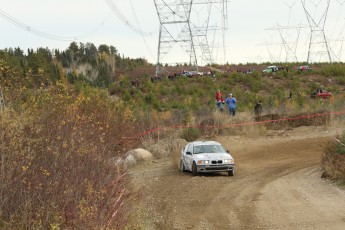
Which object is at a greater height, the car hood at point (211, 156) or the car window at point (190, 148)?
the car window at point (190, 148)

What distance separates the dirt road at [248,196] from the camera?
1540cm

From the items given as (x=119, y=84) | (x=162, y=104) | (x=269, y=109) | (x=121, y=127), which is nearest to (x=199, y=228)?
(x=121, y=127)

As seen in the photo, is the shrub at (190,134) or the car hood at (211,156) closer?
the car hood at (211,156)

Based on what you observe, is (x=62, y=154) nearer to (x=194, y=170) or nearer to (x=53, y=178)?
(x=53, y=178)

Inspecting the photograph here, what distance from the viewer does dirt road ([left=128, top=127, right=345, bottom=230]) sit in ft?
50.5

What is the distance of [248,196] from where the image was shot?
1903 cm

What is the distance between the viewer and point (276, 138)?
122 ft

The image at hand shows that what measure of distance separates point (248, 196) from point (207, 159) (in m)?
4.76

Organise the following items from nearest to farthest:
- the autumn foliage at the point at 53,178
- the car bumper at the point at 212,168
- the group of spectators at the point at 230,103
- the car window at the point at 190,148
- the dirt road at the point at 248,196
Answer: the autumn foliage at the point at 53,178 → the dirt road at the point at 248,196 → the car bumper at the point at 212,168 → the car window at the point at 190,148 → the group of spectators at the point at 230,103

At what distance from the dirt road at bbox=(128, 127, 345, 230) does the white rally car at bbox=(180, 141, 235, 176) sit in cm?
35

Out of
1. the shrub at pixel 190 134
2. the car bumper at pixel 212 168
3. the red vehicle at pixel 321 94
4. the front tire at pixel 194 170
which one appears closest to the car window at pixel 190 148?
the front tire at pixel 194 170

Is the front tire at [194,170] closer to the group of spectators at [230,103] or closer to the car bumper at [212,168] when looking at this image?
the car bumper at [212,168]

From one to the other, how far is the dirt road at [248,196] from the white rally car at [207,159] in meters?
0.35

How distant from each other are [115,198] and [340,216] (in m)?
6.35
